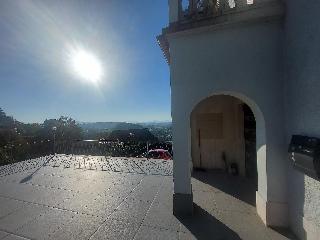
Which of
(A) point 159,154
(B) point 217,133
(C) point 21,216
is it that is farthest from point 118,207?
(A) point 159,154

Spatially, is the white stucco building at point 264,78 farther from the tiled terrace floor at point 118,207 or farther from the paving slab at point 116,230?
the paving slab at point 116,230

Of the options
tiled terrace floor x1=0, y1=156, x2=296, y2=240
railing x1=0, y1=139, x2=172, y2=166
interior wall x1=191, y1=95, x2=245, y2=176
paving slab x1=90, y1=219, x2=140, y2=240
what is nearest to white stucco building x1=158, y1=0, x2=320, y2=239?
tiled terrace floor x1=0, y1=156, x2=296, y2=240

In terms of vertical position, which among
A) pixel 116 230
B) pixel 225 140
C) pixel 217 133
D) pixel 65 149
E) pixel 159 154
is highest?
pixel 217 133

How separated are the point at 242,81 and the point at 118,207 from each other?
14.8 ft

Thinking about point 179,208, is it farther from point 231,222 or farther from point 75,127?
point 75,127

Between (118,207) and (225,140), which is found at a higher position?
(225,140)

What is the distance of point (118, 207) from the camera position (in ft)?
20.1

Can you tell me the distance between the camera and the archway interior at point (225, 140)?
8.39 m

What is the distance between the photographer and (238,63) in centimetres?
511

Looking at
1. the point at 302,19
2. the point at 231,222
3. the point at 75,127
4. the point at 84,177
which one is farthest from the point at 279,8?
the point at 75,127

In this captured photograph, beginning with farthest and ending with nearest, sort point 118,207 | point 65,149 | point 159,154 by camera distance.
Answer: point 65,149 → point 159,154 → point 118,207

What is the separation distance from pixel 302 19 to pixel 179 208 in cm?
475

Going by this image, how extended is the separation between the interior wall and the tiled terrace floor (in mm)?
1029

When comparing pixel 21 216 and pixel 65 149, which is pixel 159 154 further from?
pixel 21 216
